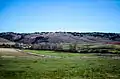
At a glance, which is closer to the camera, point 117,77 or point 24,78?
point 24,78

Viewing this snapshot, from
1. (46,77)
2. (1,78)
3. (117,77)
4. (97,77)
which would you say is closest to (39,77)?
(46,77)

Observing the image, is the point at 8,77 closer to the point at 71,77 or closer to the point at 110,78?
the point at 71,77

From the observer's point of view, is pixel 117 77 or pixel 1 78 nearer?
pixel 1 78

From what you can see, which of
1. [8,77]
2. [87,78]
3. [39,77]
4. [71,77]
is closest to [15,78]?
[8,77]

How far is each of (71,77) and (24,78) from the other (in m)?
8.25

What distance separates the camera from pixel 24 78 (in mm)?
34844

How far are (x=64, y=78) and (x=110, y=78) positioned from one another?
8357 mm

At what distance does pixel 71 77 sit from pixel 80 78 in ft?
5.49

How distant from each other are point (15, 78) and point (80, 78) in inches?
441

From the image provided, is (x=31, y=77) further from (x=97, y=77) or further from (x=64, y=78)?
(x=97, y=77)

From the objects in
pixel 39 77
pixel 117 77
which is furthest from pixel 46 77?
pixel 117 77

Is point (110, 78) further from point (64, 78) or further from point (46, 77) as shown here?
point (46, 77)

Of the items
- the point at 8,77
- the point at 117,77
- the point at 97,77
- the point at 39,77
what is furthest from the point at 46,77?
the point at 117,77

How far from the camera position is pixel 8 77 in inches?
1399
